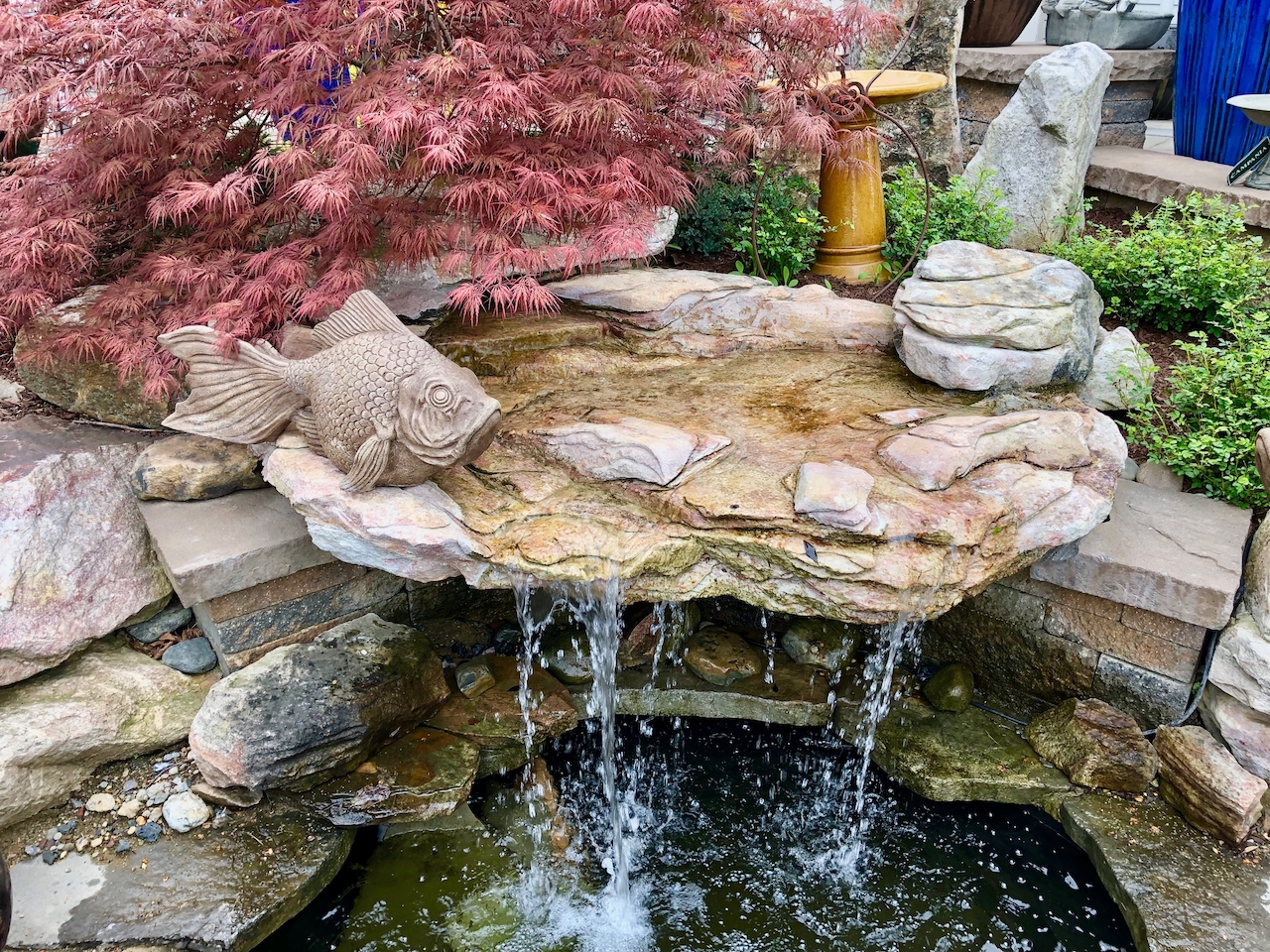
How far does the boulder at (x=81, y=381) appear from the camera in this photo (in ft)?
14.6

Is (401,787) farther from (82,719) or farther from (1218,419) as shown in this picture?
(1218,419)

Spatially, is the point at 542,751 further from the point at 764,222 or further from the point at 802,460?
the point at 764,222

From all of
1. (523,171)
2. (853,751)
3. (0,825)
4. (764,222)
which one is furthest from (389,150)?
(853,751)

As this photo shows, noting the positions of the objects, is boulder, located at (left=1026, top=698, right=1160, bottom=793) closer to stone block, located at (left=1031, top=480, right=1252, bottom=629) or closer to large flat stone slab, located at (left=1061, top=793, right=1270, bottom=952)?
large flat stone slab, located at (left=1061, top=793, right=1270, bottom=952)

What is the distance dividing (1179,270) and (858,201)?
6.25ft

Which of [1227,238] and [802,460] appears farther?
[1227,238]

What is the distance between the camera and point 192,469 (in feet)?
13.8

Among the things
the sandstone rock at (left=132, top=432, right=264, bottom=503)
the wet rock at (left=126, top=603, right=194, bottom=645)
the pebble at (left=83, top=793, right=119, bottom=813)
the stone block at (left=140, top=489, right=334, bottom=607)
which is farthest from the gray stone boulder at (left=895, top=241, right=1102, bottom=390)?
the pebble at (left=83, top=793, right=119, bottom=813)

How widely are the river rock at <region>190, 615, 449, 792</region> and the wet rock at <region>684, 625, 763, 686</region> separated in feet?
4.09

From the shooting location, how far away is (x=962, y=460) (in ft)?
11.6

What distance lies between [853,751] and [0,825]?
3.58 meters

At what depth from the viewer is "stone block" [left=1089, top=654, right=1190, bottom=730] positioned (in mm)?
3857

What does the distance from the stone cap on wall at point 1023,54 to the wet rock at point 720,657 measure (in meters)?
6.03

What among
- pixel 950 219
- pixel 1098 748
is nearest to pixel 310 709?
pixel 1098 748
